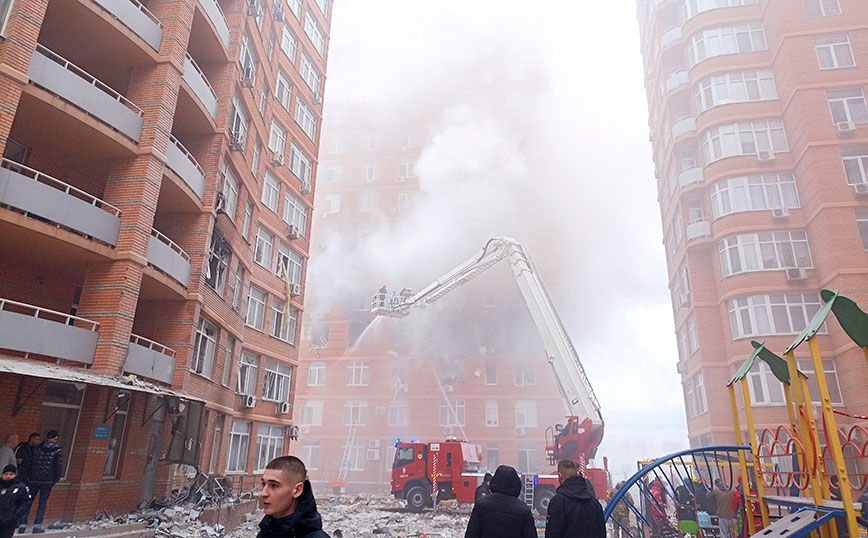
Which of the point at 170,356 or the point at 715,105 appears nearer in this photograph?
the point at 170,356

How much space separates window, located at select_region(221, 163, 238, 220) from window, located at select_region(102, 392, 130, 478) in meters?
6.59

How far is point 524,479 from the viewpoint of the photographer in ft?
57.7

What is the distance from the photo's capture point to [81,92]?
11797mm

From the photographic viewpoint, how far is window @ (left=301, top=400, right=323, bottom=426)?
1640 inches

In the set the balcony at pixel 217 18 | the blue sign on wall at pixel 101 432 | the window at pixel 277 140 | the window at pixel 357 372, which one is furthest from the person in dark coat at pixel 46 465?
the window at pixel 357 372

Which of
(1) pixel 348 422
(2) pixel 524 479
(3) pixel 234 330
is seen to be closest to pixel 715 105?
(2) pixel 524 479

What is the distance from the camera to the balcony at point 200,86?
15.0 metres

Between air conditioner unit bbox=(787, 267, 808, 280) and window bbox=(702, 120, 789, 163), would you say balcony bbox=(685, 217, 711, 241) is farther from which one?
air conditioner unit bbox=(787, 267, 808, 280)

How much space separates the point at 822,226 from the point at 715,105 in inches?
303

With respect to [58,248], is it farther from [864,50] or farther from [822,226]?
[864,50]

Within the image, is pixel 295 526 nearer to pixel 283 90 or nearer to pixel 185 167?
pixel 185 167

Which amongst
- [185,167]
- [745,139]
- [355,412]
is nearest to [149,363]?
[185,167]

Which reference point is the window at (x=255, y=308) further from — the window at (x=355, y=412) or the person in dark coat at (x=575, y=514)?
the window at (x=355, y=412)

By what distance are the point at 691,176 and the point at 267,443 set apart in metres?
22.7
